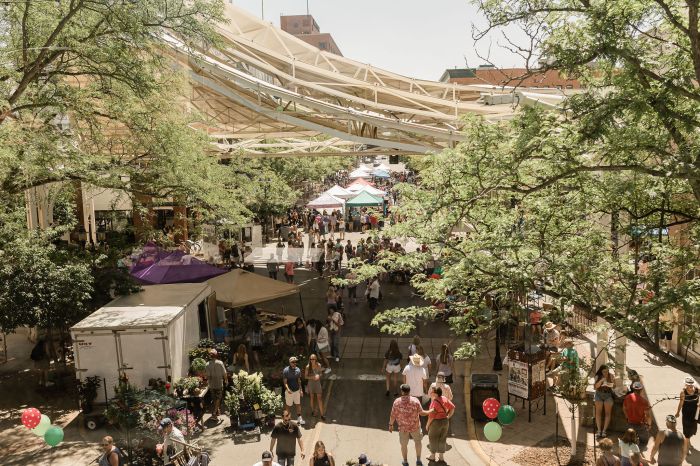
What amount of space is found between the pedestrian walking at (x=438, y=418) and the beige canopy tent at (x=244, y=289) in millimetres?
7817

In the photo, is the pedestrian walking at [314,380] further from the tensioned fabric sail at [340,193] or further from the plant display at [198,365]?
the tensioned fabric sail at [340,193]

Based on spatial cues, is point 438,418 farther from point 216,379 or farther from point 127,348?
point 127,348

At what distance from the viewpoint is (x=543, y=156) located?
7.46 meters

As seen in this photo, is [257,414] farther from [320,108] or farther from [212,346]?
[320,108]

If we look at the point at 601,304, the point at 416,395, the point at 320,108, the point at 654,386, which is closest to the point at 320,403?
the point at 416,395

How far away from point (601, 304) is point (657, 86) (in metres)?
2.67

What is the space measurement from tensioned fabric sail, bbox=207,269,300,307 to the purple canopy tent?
93cm

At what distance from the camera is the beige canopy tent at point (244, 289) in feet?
56.0

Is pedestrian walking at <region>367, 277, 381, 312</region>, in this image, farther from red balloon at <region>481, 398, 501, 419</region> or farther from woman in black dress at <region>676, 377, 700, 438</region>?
woman in black dress at <region>676, 377, 700, 438</region>

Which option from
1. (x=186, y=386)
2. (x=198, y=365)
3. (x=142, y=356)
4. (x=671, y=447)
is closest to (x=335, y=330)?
(x=198, y=365)

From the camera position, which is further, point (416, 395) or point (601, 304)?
point (416, 395)

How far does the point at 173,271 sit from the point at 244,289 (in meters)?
2.57

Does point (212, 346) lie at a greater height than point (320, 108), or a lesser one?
lesser

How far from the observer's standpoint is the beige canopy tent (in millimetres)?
17078
